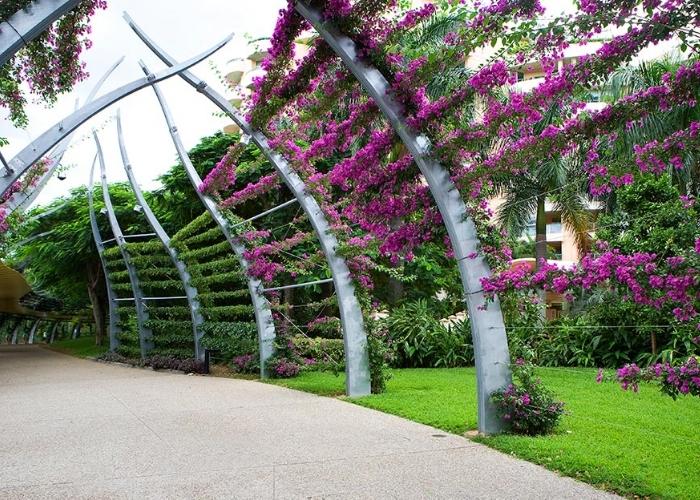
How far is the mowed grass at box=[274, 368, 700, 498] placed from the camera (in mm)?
4334

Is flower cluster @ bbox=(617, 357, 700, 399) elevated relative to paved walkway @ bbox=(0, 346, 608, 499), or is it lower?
elevated

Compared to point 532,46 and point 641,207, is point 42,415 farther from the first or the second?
point 641,207

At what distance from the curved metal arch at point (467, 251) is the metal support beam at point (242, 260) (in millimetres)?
6011

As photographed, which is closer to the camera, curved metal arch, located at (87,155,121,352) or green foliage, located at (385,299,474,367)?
→ green foliage, located at (385,299,474,367)

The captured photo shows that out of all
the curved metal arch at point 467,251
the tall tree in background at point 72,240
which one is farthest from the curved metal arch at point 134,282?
the curved metal arch at point 467,251

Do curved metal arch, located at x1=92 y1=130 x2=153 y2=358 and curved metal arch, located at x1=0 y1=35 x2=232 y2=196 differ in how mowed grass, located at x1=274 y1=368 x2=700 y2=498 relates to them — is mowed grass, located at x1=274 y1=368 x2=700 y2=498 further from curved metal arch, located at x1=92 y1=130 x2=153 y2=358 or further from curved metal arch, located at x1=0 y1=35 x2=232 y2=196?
curved metal arch, located at x1=92 y1=130 x2=153 y2=358

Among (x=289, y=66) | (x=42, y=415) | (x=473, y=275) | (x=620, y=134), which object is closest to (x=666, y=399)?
(x=473, y=275)

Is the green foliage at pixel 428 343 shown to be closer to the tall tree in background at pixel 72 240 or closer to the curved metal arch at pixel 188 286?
the curved metal arch at pixel 188 286

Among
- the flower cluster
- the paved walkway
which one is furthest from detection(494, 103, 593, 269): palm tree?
the flower cluster

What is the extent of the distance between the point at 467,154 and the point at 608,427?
293cm

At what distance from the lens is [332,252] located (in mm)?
8992

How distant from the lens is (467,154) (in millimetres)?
5961

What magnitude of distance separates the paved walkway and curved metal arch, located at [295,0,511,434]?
0.59 metres

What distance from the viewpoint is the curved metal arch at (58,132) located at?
17.0ft
